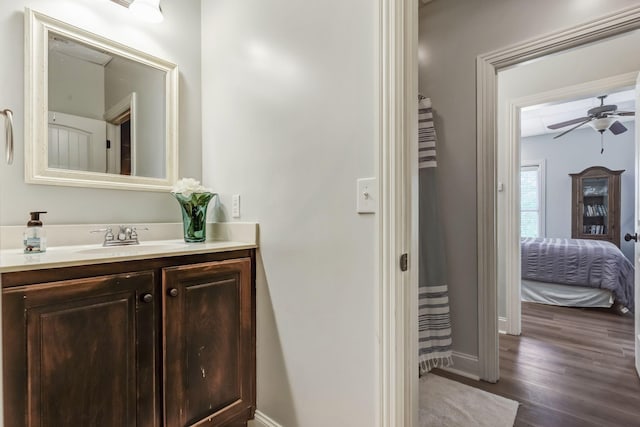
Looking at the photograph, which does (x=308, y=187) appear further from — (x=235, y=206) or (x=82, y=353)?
(x=82, y=353)

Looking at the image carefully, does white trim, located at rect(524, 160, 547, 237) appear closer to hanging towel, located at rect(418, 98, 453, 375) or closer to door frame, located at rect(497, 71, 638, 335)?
door frame, located at rect(497, 71, 638, 335)

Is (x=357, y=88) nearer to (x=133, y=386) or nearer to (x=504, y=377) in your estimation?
(x=133, y=386)

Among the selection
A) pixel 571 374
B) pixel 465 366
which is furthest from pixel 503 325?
pixel 465 366

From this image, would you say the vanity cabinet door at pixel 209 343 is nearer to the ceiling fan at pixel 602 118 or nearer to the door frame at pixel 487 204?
the door frame at pixel 487 204

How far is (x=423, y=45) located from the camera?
7.59 ft

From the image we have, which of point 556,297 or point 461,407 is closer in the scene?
point 461,407

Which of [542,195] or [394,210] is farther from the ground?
A: [542,195]

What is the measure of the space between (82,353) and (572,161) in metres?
7.73

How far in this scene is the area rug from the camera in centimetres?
159

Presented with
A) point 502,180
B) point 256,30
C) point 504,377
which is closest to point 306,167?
point 256,30

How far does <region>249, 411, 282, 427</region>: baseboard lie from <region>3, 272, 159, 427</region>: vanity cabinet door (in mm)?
490

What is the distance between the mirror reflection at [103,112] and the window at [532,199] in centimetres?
695

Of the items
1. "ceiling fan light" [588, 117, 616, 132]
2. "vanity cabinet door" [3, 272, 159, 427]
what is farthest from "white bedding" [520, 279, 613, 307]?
"vanity cabinet door" [3, 272, 159, 427]

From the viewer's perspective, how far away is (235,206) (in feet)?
5.33
